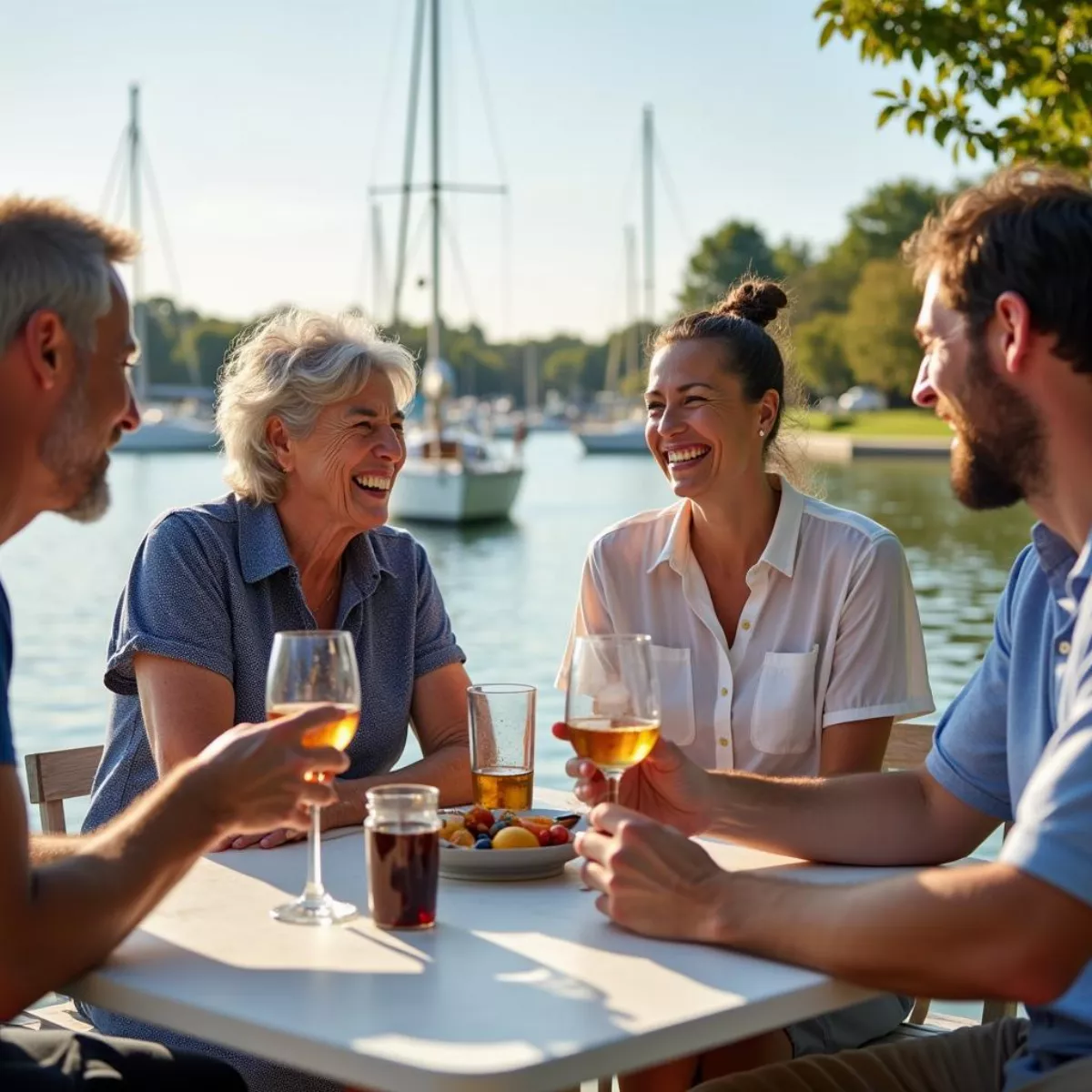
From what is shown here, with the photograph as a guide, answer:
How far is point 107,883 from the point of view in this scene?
199 centimetres

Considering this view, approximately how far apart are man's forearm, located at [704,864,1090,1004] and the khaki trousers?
0.42 m

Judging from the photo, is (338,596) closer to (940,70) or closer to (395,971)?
(395,971)

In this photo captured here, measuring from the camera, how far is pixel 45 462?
2189 millimetres

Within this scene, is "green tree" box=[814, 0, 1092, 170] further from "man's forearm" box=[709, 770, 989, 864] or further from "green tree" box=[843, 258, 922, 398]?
"green tree" box=[843, 258, 922, 398]

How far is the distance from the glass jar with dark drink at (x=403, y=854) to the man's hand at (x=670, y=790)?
511mm

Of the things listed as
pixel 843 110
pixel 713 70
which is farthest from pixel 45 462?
pixel 843 110

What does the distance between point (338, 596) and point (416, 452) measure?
28.1 meters

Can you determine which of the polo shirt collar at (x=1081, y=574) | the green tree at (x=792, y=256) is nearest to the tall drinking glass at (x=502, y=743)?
the polo shirt collar at (x=1081, y=574)

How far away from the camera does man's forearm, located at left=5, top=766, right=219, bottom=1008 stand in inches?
76.2

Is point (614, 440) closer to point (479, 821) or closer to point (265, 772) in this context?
point (479, 821)

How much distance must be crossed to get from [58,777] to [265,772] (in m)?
1.34

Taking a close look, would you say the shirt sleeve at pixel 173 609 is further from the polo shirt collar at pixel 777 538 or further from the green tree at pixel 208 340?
the green tree at pixel 208 340

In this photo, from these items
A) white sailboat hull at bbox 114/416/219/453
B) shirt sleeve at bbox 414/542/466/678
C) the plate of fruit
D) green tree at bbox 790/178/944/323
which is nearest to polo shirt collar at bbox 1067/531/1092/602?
the plate of fruit

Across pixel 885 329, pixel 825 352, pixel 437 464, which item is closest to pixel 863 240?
pixel 825 352
